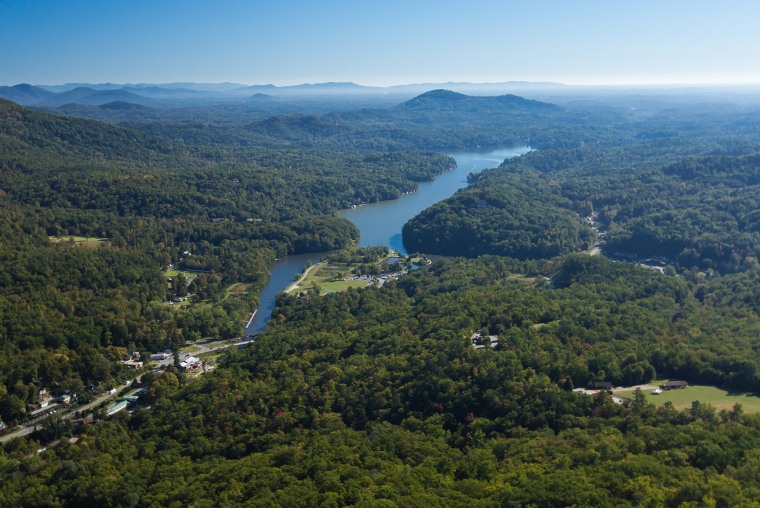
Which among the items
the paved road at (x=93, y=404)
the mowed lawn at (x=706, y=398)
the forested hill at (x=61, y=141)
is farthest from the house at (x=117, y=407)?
the forested hill at (x=61, y=141)

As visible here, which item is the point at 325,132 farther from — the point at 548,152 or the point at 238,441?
the point at 238,441

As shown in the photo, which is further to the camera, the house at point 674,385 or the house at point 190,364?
the house at point 190,364

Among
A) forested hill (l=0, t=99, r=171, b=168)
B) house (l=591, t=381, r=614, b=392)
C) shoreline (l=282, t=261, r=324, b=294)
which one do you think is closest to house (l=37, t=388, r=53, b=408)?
shoreline (l=282, t=261, r=324, b=294)

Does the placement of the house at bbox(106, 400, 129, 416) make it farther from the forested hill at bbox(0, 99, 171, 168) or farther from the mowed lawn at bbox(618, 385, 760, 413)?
the forested hill at bbox(0, 99, 171, 168)

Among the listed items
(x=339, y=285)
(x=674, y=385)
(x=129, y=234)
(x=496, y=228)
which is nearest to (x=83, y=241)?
(x=129, y=234)

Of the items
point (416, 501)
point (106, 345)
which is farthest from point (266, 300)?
point (416, 501)

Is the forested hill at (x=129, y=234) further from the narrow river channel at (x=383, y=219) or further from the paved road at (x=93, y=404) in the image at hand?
the narrow river channel at (x=383, y=219)

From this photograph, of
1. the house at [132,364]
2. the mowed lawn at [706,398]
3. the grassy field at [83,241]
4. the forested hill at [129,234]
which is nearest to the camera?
the mowed lawn at [706,398]

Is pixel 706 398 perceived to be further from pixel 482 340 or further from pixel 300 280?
pixel 300 280
